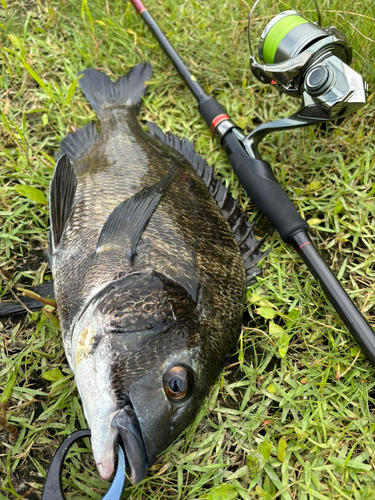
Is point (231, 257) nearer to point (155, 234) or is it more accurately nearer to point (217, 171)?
point (155, 234)

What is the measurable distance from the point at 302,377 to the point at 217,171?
5.75ft

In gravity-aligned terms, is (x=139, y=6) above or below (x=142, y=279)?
above

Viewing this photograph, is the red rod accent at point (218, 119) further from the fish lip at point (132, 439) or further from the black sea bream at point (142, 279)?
the fish lip at point (132, 439)

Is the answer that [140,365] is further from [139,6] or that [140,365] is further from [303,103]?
[139,6]

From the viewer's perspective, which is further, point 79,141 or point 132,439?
point 79,141

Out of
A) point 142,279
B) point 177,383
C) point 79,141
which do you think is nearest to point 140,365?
point 177,383

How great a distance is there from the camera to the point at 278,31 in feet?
8.16

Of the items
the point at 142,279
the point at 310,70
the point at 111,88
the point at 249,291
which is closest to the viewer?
the point at 142,279

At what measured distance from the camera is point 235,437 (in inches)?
86.7

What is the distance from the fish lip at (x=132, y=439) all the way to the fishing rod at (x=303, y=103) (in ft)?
4.59

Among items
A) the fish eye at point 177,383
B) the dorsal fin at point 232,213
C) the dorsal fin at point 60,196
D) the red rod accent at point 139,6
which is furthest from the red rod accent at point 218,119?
the fish eye at point 177,383

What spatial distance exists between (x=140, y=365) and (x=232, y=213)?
1368 millimetres

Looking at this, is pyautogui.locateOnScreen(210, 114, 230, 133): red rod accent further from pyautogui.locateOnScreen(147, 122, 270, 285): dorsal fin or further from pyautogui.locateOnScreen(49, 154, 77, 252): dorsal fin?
pyautogui.locateOnScreen(49, 154, 77, 252): dorsal fin

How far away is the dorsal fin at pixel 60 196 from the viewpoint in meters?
2.36
